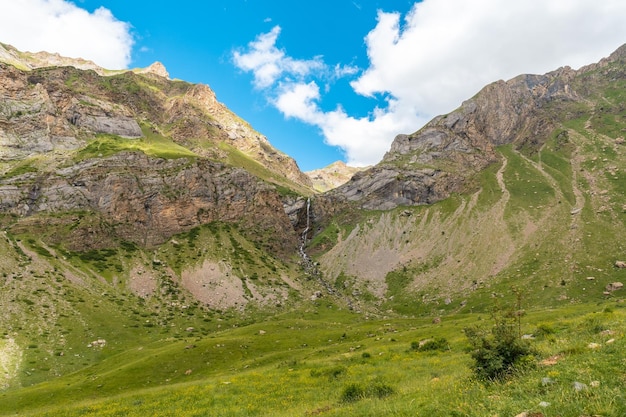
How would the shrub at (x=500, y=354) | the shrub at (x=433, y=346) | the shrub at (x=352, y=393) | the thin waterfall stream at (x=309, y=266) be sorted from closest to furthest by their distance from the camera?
1. the shrub at (x=500, y=354)
2. the shrub at (x=352, y=393)
3. the shrub at (x=433, y=346)
4. the thin waterfall stream at (x=309, y=266)

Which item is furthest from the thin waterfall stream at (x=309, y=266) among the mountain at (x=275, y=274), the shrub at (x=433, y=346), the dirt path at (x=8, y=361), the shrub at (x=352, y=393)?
the shrub at (x=352, y=393)

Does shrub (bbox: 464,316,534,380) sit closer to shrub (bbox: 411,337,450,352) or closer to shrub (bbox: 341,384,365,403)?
shrub (bbox: 341,384,365,403)

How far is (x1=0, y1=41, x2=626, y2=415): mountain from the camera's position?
86.9 feet

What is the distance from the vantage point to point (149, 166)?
179 metres

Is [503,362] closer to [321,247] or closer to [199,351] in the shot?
[199,351]

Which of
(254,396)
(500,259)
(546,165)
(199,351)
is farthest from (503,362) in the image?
(546,165)

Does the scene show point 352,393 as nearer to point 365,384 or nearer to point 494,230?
point 365,384

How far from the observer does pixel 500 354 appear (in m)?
14.8

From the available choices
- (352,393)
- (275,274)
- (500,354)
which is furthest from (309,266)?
(500,354)

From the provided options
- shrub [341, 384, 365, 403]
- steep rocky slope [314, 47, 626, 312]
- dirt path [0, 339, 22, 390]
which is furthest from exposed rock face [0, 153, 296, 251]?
shrub [341, 384, 365, 403]

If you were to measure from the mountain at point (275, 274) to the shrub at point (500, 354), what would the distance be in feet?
2.89

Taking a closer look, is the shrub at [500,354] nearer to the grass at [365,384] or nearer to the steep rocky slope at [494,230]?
the grass at [365,384]

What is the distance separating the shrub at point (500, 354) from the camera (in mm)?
14102

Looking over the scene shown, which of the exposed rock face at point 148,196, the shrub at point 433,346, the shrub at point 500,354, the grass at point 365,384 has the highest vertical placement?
the exposed rock face at point 148,196
